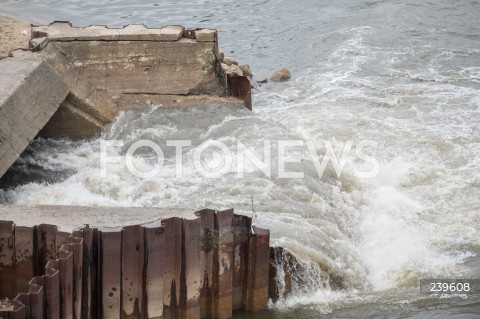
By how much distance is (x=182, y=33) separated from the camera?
13148mm

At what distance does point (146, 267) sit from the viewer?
797cm

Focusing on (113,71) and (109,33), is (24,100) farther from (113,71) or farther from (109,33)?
(109,33)

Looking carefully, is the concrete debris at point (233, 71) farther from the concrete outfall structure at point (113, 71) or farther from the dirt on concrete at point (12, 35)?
the dirt on concrete at point (12, 35)

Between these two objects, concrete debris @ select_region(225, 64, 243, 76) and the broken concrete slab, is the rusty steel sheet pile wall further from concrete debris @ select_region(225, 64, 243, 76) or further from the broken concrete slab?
concrete debris @ select_region(225, 64, 243, 76)

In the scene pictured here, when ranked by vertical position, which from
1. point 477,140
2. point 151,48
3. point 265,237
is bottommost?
point 477,140

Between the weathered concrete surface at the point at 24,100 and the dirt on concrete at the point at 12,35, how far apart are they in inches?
65.1

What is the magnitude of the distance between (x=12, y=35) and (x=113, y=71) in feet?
10.9

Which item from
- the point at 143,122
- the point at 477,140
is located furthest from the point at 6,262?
the point at 477,140

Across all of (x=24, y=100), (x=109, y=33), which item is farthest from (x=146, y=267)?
(x=109, y=33)

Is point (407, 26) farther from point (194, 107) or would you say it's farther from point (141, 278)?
Answer: point (141, 278)

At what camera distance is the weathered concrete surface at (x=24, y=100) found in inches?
423

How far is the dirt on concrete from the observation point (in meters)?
14.3

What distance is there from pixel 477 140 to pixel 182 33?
4.92m

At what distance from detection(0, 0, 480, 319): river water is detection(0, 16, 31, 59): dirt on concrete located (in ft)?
7.94
